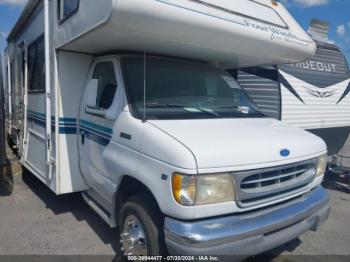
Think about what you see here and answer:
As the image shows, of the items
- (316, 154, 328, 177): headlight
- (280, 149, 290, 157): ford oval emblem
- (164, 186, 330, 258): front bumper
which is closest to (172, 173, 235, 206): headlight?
(164, 186, 330, 258): front bumper

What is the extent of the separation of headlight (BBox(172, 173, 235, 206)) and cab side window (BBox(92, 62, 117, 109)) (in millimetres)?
1462

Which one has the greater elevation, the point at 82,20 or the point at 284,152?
the point at 82,20

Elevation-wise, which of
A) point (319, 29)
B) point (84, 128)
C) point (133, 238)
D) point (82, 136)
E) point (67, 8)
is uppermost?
point (319, 29)

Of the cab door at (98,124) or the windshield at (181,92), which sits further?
the cab door at (98,124)

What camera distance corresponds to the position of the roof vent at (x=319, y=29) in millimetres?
7073

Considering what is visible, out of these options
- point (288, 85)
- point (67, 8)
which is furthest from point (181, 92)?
point (288, 85)

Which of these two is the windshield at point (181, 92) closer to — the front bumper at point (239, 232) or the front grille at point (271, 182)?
the front grille at point (271, 182)

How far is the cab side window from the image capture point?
3555 millimetres

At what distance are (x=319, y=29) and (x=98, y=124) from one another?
585 centimetres

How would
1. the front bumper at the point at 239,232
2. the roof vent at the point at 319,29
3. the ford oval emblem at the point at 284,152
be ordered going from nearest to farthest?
the front bumper at the point at 239,232 < the ford oval emblem at the point at 284,152 < the roof vent at the point at 319,29

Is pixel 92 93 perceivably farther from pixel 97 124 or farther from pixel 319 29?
pixel 319 29

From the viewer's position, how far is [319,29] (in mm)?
7250

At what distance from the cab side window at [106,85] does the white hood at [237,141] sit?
0.84 meters

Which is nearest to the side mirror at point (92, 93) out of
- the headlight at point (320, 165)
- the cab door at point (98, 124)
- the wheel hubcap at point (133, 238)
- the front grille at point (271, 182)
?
the cab door at point (98, 124)
